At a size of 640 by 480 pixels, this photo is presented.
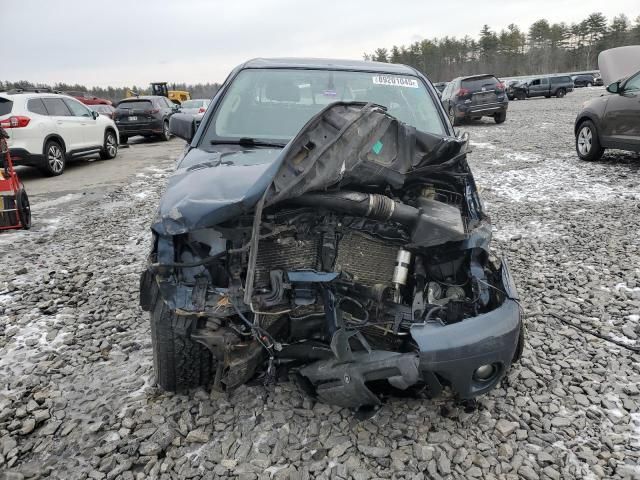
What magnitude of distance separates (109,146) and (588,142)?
36.0 feet

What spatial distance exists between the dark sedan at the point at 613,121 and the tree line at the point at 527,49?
57.2 meters

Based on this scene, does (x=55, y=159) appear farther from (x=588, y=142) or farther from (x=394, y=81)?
(x=588, y=142)

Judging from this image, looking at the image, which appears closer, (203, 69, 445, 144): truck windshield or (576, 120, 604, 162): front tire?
(203, 69, 445, 144): truck windshield

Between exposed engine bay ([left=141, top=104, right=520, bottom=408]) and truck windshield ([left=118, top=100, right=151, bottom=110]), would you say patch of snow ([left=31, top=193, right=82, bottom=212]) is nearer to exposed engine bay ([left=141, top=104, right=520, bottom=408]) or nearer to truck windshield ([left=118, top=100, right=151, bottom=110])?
exposed engine bay ([left=141, top=104, right=520, bottom=408])

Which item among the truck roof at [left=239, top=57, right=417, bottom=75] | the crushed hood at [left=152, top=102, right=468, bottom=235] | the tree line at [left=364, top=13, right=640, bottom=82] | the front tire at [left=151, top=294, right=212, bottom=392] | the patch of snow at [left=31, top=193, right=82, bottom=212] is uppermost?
the tree line at [left=364, top=13, right=640, bottom=82]

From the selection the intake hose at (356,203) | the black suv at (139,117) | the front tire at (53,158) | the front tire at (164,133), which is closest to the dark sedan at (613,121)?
the intake hose at (356,203)

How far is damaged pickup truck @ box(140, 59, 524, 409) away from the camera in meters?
2.08

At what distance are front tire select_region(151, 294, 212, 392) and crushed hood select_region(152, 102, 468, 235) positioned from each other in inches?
18.5

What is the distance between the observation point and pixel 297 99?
3.57 m

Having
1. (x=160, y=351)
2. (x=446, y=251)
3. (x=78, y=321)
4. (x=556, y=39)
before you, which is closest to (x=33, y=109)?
(x=78, y=321)

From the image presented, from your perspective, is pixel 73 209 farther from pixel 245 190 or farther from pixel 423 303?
pixel 423 303

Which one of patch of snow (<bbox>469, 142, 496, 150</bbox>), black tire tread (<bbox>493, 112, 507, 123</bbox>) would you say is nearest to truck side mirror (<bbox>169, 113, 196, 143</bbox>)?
patch of snow (<bbox>469, 142, 496, 150</bbox>)

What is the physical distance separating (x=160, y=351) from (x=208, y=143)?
1.51 meters

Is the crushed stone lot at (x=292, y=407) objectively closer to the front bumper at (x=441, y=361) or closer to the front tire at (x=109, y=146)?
the front bumper at (x=441, y=361)
